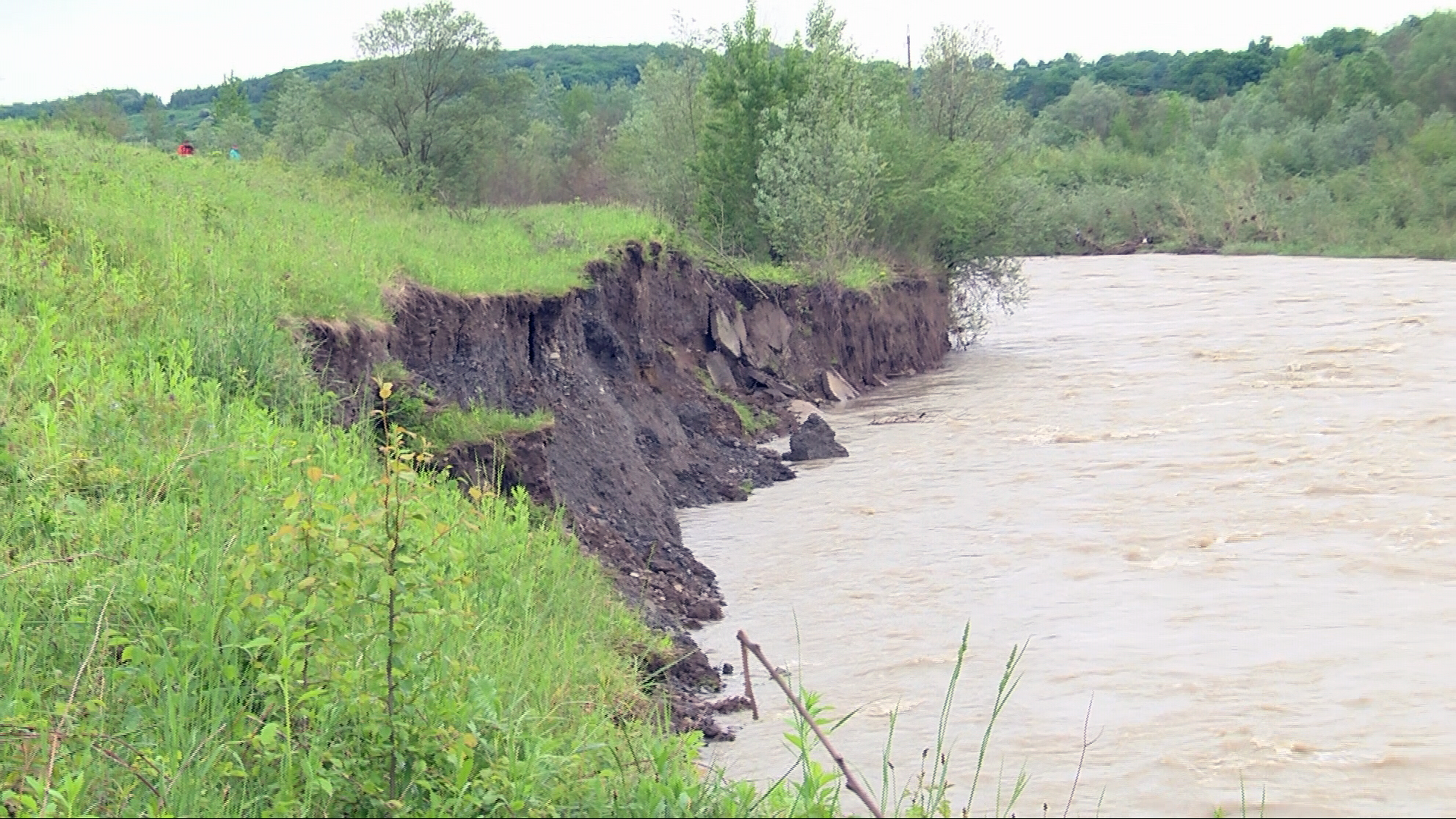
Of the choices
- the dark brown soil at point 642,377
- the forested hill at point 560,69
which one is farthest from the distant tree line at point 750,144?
the forested hill at point 560,69

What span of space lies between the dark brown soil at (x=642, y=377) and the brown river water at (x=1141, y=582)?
767 millimetres

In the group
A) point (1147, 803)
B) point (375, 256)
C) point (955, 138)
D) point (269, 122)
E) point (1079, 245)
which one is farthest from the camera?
point (1079, 245)

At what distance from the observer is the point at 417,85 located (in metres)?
31.3

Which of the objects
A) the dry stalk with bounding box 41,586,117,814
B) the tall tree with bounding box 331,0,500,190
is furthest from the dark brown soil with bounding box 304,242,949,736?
the tall tree with bounding box 331,0,500,190

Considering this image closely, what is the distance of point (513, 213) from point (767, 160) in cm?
897

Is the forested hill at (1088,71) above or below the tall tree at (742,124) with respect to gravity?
above

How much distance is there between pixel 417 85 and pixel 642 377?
1390cm

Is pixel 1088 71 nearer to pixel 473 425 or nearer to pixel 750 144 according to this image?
pixel 750 144

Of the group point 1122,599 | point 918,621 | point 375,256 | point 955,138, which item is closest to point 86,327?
point 375,256

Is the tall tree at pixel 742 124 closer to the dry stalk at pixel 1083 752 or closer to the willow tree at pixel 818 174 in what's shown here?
the willow tree at pixel 818 174

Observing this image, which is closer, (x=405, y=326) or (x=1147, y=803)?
(x=1147, y=803)

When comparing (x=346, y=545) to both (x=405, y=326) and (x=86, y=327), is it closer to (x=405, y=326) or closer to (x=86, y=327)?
(x=86, y=327)

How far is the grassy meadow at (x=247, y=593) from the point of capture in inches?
181

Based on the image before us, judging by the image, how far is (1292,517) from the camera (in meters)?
14.5
